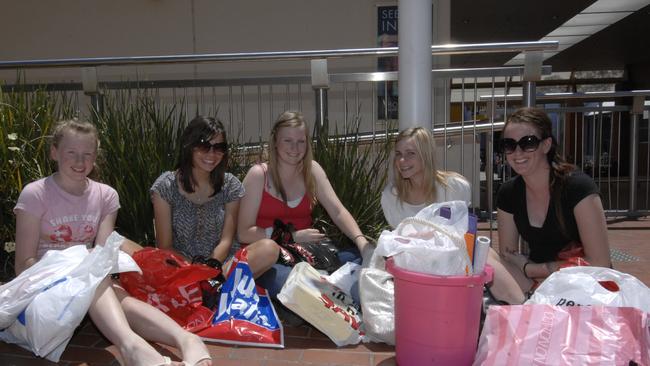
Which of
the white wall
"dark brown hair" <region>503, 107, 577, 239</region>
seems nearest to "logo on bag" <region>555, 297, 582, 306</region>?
"dark brown hair" <region>503, 107, 577, 239</region>

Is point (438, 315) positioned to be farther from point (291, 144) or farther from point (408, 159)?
point (291, 144)

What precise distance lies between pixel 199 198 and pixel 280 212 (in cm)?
54

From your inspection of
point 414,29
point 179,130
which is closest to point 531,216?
point 414,29

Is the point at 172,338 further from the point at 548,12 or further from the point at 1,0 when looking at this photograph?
the point at 548,12

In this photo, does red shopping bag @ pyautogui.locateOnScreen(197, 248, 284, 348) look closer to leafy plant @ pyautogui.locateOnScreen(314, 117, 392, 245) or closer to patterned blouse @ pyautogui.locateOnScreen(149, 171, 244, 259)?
patterned blouse @ pyautogui.locateOnScreen(149, 171, 244, 259)

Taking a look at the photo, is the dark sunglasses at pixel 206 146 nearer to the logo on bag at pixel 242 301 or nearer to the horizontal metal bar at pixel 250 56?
the logo on bag at pixel 242 301

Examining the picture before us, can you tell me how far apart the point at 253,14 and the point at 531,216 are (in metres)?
6.42

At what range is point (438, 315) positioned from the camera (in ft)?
→ 7.66

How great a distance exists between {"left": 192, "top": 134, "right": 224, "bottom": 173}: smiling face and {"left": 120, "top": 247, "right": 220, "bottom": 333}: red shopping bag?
0.63 m

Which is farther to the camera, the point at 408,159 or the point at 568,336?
→ the point at 408,159

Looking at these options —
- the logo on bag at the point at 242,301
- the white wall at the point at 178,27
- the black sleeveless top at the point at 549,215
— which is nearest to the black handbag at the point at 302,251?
the logo on bag at the point at 242,301

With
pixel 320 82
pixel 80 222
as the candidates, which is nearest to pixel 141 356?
pixel 80 222

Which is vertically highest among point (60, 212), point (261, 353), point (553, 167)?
point (553, 167)

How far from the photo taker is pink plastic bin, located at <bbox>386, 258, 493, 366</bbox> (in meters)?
2.31
